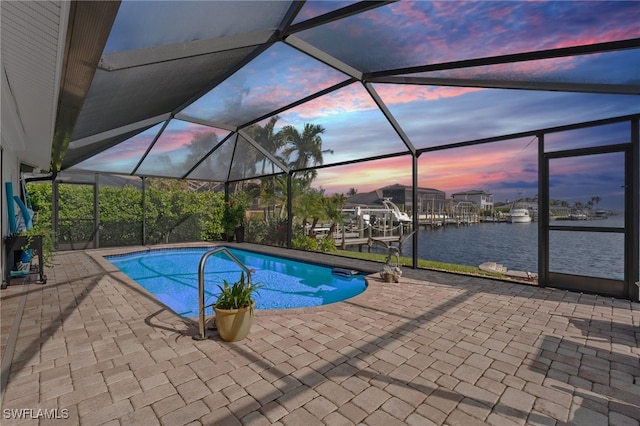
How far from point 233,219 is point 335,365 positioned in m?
11.7

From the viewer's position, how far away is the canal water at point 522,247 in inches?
217

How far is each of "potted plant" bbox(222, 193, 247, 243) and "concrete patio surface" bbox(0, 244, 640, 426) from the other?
890cm

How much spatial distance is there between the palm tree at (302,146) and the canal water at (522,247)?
560cm

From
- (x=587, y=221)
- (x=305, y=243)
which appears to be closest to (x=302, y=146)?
(x=305, y=243)

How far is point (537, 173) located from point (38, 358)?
802 cm

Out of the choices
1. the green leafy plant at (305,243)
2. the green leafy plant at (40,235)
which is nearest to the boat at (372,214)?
the green leafy plant at (305,243)

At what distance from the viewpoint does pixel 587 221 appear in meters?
5.66

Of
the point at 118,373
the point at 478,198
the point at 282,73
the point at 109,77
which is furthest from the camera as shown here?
the point at 478,198

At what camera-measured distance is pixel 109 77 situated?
4102 mm

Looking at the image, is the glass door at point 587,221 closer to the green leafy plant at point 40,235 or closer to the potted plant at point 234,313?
the potted plant at point 234,313

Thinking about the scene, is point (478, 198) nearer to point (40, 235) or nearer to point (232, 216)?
point (232, 216)

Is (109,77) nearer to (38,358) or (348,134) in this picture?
(38,358)

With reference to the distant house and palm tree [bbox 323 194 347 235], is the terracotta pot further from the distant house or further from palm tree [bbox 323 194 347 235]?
the distant house

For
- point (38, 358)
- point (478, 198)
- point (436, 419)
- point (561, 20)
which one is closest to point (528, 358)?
point (436, 419)
